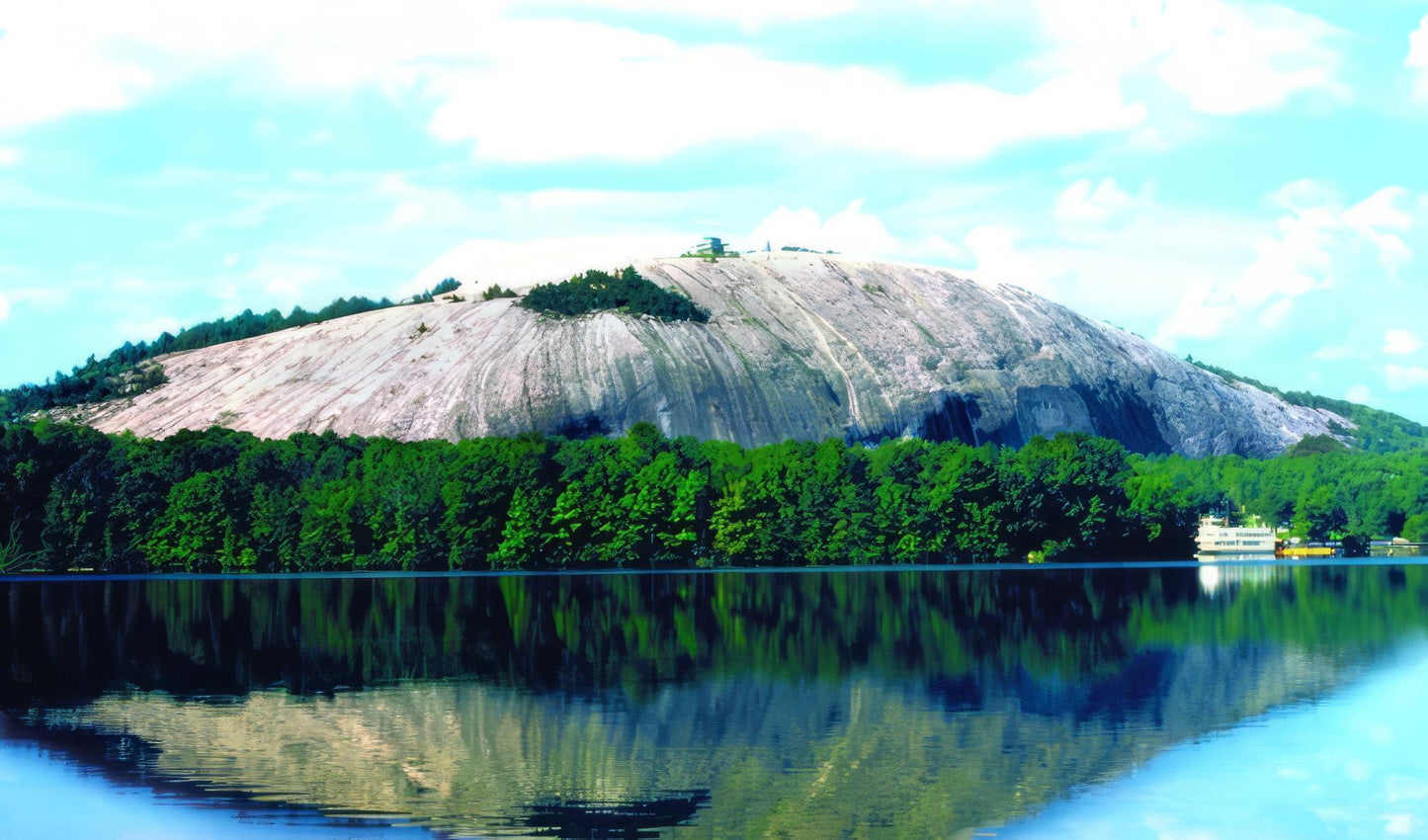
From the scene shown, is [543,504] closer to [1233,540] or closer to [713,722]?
[1233,540]

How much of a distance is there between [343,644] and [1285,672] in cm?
3197

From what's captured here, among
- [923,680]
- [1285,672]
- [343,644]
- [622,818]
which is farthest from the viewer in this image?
[343,644]

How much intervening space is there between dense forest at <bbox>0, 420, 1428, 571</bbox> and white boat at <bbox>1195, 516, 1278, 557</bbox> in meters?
23.3

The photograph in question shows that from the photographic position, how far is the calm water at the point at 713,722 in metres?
30.6

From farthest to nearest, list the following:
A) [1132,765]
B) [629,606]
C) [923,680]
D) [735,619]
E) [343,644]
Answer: [629,606]
[735,619]
[343,644]
[923,680]
[1132,765]

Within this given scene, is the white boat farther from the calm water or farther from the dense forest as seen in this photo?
the calm water

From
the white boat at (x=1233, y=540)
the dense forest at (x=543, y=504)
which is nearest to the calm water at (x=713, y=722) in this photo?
the dense forest at (x=543, y=504)

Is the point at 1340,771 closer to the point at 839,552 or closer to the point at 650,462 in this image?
the point at 839,552

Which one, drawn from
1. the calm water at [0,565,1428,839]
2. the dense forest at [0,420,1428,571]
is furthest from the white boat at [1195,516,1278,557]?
the calm water at [0,565,1428,839]

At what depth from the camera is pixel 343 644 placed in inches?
2386

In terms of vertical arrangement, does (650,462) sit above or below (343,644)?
above

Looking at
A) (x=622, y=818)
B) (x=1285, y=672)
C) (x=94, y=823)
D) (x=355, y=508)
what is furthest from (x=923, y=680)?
(x=355, y=508)

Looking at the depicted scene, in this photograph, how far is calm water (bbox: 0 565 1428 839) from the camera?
30594 millimetres

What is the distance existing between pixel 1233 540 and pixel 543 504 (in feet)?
286
